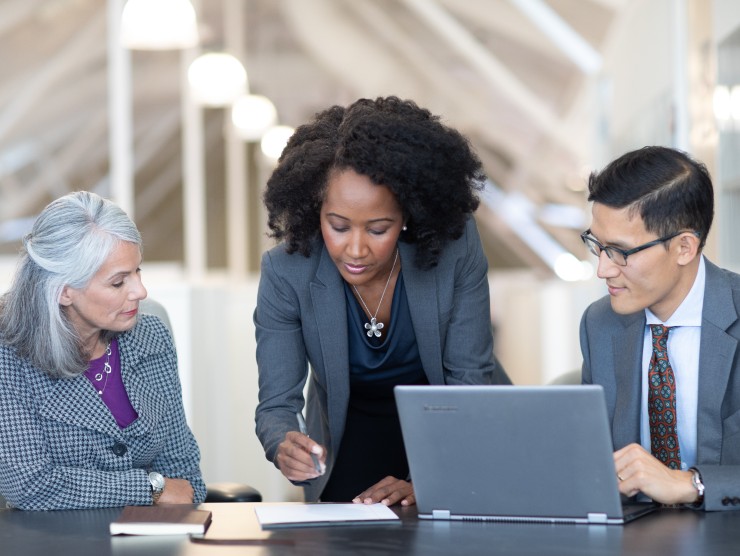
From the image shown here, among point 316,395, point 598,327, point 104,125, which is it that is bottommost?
point 316,395

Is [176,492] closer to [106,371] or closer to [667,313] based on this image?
[106,371]

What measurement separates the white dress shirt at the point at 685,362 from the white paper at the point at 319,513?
63cm

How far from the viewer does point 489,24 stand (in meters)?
9.56

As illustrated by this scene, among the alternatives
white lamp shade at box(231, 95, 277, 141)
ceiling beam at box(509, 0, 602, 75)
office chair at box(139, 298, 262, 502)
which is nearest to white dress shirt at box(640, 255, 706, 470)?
office chair at box(139, 298, 262, 502)

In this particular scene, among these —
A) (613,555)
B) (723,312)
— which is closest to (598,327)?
(723,312)

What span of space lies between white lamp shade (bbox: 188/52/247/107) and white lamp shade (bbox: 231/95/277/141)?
224cm

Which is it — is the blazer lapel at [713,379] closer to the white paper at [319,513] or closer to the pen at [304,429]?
the white paper at [319,513]

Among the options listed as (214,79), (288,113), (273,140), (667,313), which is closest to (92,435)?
(667,313)

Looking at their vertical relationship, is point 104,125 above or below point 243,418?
above

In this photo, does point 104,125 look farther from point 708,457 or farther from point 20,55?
point 708,457

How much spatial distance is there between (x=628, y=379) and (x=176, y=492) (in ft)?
3.23

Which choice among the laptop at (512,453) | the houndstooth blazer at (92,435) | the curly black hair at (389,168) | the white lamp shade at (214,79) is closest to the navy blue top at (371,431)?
the curly black hair at (389,168)

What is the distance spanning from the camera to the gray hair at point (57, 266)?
7.59ft

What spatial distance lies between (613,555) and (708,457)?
2.06 feet
